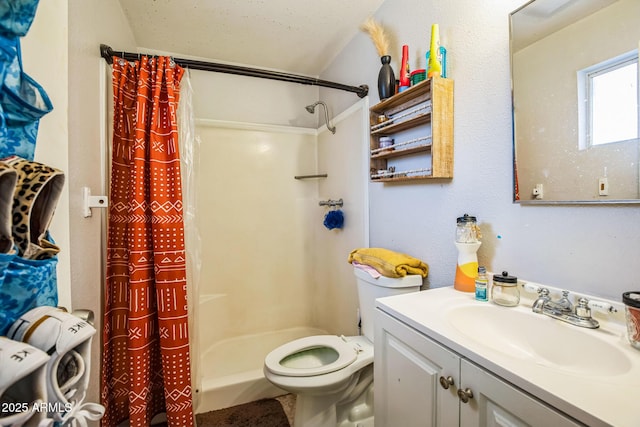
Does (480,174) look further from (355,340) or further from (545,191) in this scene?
(355,340)

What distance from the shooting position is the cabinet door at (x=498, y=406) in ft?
1.58

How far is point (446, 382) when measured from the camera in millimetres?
665

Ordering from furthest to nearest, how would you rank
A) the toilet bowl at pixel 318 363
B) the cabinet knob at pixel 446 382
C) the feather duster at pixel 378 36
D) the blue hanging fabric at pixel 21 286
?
the feather duster at pixel 378 36
the toilet bowl at pixel 318 363
the cabinet knob at pixel 446 382
the blue hanging fabric at pixel 21 286

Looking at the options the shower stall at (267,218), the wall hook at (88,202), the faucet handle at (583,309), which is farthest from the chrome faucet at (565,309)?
the wall hook at (88,202)

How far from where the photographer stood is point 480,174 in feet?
3.34

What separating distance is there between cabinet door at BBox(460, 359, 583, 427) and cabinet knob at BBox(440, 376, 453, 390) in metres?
0.03

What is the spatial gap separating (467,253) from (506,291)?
0.18 metres

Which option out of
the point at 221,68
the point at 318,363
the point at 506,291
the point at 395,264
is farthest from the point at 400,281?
the point at 221,68

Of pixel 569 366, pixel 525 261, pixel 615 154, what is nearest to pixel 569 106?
pixel 615 154

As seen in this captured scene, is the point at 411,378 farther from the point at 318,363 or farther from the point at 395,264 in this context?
the point at 318,363

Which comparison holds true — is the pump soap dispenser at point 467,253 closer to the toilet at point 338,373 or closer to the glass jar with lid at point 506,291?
the glass jar with lid at point 506,291

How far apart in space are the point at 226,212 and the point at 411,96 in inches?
63.6

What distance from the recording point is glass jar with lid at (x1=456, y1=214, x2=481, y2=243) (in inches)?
38.9

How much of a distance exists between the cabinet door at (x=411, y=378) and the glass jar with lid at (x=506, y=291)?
315 mm
